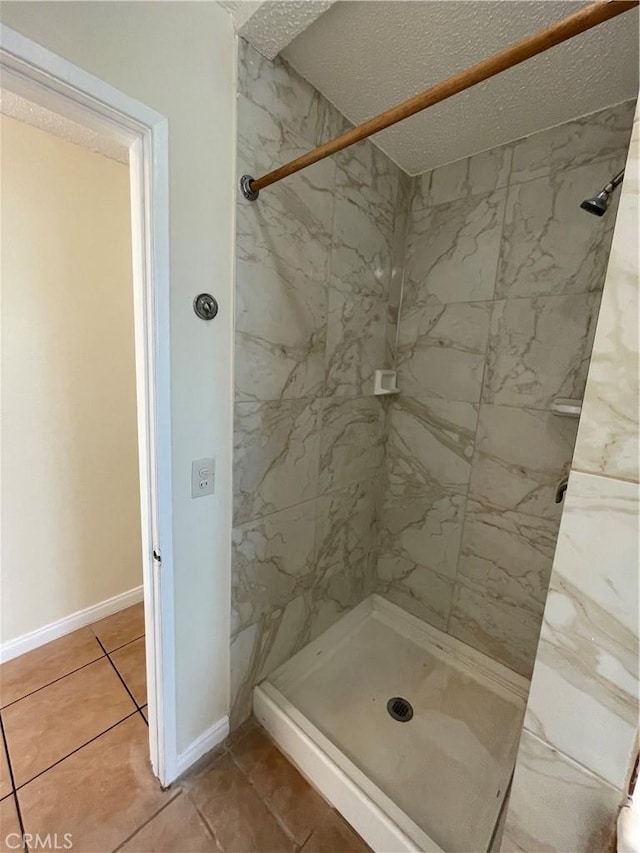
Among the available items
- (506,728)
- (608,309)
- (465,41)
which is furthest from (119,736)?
(465,41)

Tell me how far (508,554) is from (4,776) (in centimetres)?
209

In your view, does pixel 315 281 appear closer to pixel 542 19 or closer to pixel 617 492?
pixel 542 19

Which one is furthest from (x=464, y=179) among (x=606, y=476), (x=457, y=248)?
(x=606, y=476)

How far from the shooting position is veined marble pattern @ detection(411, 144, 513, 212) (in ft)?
4.81

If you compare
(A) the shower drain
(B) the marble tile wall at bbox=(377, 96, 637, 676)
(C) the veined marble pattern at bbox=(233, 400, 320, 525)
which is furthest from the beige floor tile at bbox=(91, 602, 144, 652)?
(B) the marble tile wall at bbox=(377, 96, 637, 676)

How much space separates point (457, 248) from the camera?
1.62m

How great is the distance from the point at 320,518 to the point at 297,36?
5.56ft

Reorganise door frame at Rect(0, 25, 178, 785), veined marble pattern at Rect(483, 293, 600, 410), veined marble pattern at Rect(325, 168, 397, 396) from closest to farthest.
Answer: door frame at Rect(0, 25, 178, 785), veined marble pattern at Rect(483, 293, 600, 410), veined marble pattern at Rect(325, 168, 397, 396)

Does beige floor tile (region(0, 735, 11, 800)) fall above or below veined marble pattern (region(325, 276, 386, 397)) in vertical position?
below

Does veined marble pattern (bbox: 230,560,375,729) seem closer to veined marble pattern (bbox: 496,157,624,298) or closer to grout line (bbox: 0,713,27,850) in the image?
grout line (bbox: 0,713,27,850)

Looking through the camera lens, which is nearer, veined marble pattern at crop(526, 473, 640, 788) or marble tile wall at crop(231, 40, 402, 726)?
veined marble pattern at crop(526, 473, 640, 788)

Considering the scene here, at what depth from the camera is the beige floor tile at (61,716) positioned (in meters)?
1.29

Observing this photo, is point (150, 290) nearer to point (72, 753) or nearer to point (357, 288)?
point (357, 288)

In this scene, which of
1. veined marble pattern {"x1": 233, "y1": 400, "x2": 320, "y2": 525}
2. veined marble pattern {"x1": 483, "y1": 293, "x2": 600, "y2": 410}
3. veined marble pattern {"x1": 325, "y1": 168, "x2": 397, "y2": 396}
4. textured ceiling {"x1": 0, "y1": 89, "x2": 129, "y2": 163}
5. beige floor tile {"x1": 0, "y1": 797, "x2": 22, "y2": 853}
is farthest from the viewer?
veined marble pattern {"x1": 325, "y1": 168, "x2": 397, "y2": 396}
